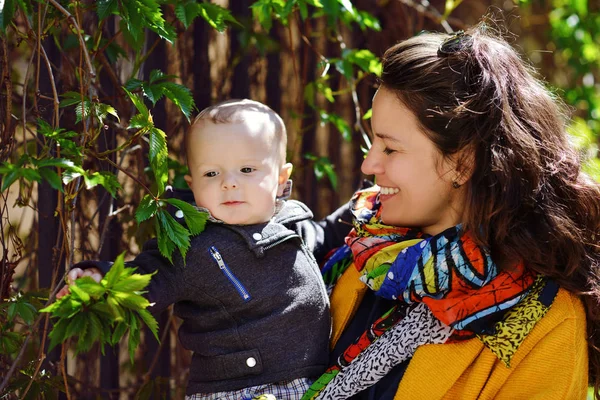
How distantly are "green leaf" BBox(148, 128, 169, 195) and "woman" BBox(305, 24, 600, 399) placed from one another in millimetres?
608

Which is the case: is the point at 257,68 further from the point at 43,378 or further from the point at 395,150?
the point at 43,378

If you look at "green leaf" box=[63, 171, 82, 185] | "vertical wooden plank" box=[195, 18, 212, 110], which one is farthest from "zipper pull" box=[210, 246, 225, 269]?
"vertical wooden plank" box=[195, 18, 212, 110]

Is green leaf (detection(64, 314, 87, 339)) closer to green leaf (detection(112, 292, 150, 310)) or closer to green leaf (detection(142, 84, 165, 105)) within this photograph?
green leaf (detection(112, 292, 150, 310))

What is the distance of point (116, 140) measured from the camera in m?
2.45

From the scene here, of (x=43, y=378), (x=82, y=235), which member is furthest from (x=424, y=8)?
(x=43, y=378)

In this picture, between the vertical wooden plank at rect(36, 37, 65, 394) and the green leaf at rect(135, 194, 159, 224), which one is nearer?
the green leaf at rect(135, 194, 159, 224)

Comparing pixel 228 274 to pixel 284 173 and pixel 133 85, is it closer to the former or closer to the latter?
pixel 284 173

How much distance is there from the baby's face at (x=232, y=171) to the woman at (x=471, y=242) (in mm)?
288

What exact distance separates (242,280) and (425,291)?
1.56ft

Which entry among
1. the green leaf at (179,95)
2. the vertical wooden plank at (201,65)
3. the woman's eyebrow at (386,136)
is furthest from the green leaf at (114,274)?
the vertical wooden plank at (201,65)

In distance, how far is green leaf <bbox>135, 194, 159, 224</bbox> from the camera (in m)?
1.70

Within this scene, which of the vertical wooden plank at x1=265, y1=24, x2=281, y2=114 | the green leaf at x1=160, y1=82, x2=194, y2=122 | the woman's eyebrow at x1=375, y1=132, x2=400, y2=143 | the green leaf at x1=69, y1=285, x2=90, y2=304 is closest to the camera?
the green leaf at x1=69, y1=285, x2=90, y2=304

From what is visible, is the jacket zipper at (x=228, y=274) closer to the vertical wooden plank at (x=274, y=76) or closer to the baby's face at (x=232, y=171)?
the baby's face at (x=232, y=171)

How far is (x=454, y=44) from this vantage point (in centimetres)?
202
